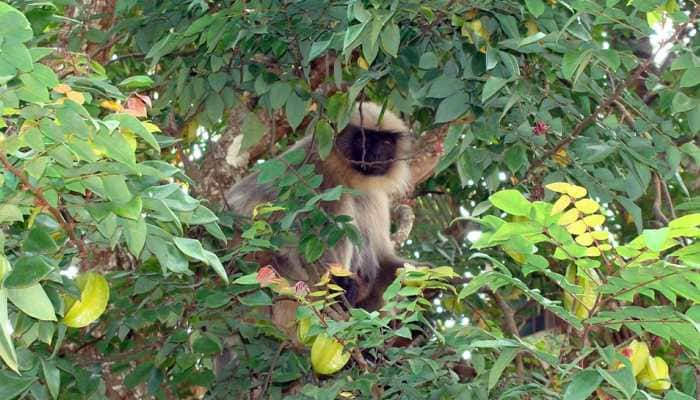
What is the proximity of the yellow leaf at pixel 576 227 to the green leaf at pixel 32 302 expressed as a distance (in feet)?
2.69

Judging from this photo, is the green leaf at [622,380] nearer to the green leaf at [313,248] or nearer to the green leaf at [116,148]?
the green leaf at [116,148]

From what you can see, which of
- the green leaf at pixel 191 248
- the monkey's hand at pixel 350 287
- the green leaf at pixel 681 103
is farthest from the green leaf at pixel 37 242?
the monkey's hand at pixel 350 287

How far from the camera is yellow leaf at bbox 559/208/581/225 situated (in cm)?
178

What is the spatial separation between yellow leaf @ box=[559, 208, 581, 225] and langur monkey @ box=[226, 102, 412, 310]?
2.39 meters

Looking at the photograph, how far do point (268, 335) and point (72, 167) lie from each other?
1469 mm

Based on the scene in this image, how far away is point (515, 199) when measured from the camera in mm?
1667

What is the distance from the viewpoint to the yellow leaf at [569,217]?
178cm

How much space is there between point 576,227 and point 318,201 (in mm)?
1490

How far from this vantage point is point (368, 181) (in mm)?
4426

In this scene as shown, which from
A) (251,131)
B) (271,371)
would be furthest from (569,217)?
(251,131)

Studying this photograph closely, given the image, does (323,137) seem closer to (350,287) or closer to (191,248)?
(350,287)

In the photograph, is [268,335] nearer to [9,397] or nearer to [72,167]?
[9,397]

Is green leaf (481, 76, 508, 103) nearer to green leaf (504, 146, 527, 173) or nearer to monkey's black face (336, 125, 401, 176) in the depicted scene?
green leaf (504, 146, 527, 173)

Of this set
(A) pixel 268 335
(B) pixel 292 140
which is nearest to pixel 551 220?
(A) pixel 268 335
